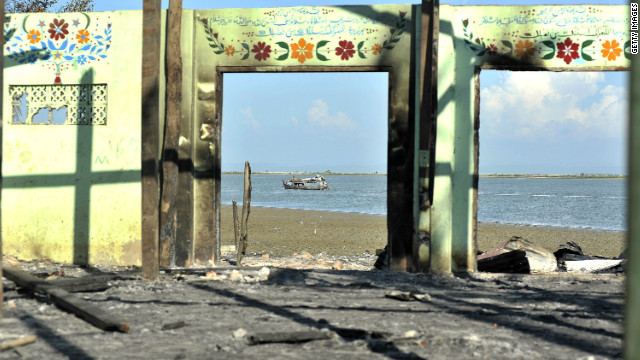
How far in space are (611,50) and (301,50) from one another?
452 cm

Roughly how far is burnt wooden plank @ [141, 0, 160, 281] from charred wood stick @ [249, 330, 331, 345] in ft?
10.1

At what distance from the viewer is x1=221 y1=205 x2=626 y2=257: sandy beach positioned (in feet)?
55.6

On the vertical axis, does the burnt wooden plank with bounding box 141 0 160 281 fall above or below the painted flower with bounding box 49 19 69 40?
below

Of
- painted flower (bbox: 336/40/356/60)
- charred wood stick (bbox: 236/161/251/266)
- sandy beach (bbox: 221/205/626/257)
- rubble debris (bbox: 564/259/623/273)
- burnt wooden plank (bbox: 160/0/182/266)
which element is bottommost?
sandy beach (bbox: 221/205/626/257)

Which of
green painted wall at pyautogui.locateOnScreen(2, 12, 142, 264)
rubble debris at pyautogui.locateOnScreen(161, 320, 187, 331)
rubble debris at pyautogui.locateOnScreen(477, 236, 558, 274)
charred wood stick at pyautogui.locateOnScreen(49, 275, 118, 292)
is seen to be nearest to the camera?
rubble debris at pyautogui.locateOnScreen(161, 320, 187, 331)

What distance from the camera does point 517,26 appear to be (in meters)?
8.93

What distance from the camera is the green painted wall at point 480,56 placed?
29.1 ft

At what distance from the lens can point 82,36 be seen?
952cm

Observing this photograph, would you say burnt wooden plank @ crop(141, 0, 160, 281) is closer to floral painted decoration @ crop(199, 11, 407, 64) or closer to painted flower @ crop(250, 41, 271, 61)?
floral painted decoration @ crop(199, 11, 407, 64)

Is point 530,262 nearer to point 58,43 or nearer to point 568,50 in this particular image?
point 568,50

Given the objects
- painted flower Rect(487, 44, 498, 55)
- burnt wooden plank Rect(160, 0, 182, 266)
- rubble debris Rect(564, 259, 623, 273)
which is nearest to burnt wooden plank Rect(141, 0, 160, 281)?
burnt wooden plank Rect(160, 0, 182, 266)

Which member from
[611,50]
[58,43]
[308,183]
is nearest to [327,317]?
[611,50]

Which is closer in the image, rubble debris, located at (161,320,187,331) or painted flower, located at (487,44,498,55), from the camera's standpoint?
rubble debris, located at (161,320,187,331)

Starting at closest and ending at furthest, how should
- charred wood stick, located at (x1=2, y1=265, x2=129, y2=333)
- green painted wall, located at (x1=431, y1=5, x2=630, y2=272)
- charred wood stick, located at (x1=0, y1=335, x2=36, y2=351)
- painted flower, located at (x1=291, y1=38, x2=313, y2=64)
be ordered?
charred wood stick, located at (x1=0, y1=335, x2=36, y2=351) < charred wood stick, located at (x1=2, y1=265, x2=129, y2=333) < green painted wall, located at (x1=431, y1=5, x2=630, y2=272) < painted flower, located at (x1=291, y1=38, x2=313, y2=64)
